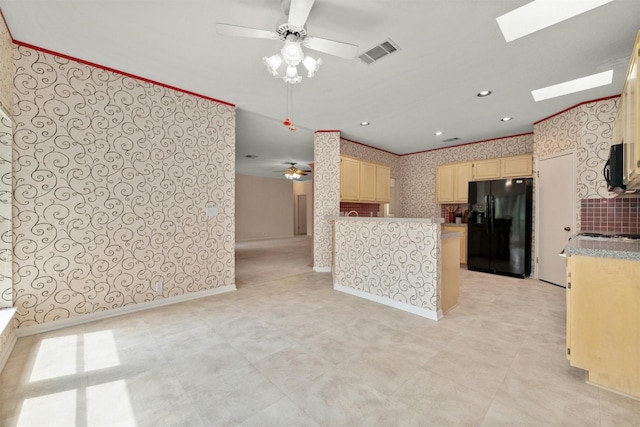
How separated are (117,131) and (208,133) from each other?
3.32ft

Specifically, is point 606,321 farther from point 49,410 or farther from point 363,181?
point 363,181

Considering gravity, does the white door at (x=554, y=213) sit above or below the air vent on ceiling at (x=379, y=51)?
below

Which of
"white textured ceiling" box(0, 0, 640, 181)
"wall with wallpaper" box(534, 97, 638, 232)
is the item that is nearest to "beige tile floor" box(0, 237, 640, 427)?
"wall with wallpaper" box(534, 97, 638, 232)

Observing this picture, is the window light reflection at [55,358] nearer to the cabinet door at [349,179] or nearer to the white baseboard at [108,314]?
the white baseboard at [108,314]

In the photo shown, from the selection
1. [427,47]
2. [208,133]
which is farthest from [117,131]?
[427,47]

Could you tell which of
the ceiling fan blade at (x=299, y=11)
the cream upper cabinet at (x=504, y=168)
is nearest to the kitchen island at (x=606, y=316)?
the ceiling fan blade at (x=299, y=11)

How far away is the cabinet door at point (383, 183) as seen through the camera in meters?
6.00

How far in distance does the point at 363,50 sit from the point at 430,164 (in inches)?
179

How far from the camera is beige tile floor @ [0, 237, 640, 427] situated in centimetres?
147

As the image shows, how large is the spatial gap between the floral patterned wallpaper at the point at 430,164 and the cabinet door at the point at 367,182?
1304 millimetres

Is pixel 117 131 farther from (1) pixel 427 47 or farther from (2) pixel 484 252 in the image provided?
(2) pixel 484 252

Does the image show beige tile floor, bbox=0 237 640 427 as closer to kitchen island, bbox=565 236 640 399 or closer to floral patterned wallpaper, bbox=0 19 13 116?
kitchen island, bbox=565 236 640 399

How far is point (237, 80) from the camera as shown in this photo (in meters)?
3.05

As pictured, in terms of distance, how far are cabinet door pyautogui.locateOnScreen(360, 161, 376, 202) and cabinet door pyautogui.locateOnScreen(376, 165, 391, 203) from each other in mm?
147
